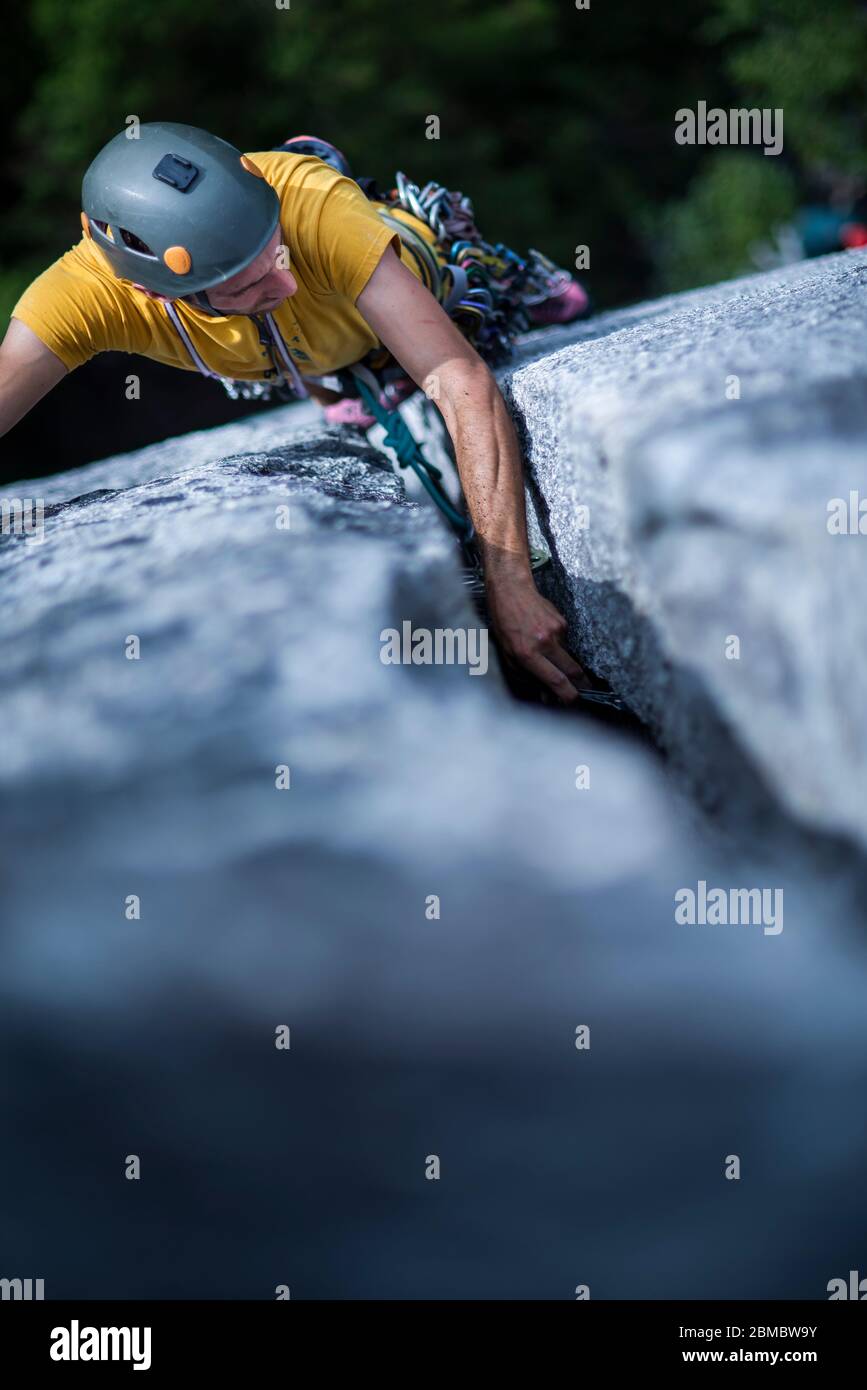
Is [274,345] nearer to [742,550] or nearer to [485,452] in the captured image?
[485,452]

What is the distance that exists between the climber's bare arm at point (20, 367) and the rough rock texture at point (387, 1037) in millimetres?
751

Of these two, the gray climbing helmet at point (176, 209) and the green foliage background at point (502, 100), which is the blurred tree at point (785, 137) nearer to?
the green foliage background at point (502, 100)

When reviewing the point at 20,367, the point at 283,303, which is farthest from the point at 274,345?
the point at 20,367

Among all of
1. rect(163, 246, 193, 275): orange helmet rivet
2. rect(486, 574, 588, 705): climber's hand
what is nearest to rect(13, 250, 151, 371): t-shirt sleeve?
rect(163, 246, 193, 275): orange helmet rivet

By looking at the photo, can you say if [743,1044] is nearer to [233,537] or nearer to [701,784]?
[701,784]

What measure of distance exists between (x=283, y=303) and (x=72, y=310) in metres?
0.30

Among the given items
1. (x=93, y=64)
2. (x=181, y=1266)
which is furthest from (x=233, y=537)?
(x=93, y=64)

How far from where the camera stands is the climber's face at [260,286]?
4.65 ft

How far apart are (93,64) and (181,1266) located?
313 inches

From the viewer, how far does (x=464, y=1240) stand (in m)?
0.95

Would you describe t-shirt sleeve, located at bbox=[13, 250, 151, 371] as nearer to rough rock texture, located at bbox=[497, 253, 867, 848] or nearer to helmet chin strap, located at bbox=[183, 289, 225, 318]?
helmet chin strap, located at bbox=[183, 289, 225, 318]

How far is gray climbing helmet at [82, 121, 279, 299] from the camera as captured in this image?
1336mm

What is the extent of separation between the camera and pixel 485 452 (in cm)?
139
